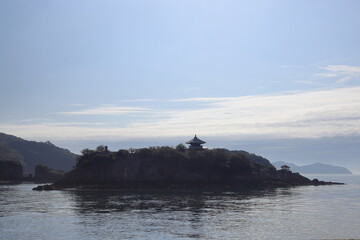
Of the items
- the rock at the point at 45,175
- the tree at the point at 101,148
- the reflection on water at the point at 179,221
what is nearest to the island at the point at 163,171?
the tree at the point at 101,148

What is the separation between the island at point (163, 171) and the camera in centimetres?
11900

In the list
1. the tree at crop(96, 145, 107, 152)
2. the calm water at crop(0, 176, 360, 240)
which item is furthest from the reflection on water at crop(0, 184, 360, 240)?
the tree at crop(96, 145, 107, 152)

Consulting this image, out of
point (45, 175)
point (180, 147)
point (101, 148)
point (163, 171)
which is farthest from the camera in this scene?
point (45, 175)

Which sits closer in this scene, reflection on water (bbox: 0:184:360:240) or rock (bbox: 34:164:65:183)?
reflection on water (bbox: 0:184:360:240)

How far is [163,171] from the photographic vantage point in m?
125

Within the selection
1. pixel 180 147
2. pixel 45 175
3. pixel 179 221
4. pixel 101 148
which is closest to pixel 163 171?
pixel 180 147

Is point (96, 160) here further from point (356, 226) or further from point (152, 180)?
point (356, 226)

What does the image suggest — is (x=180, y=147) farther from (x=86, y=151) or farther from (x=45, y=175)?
(x=45, y=175)

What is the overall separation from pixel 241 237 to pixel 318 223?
44.1 ft

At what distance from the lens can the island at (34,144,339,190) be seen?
11900 centimetres

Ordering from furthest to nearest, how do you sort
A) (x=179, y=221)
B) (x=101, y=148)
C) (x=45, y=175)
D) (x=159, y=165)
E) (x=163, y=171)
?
(x=45, y=175), (x=101, y=148), (x=159, y=165), (x=163, y=171), (x=179, y=221)

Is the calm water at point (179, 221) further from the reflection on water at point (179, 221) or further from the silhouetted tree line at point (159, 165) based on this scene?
the silhouetted tree line at point (159, 165)

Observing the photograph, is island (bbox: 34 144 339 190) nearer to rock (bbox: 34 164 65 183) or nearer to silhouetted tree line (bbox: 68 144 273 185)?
silhouetted tree line (bbox: 68 144 273 185)

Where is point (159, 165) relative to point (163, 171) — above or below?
above
